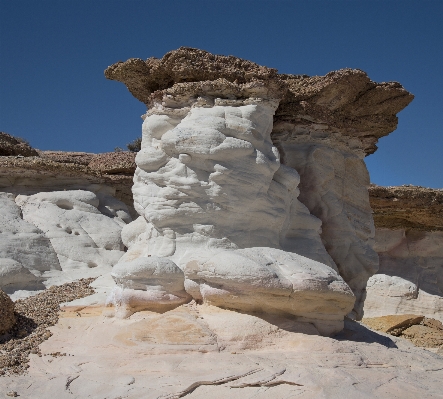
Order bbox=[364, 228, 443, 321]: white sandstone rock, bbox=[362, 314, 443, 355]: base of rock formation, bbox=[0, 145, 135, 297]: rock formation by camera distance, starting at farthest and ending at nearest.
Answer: bbox=[364, 228, 443, 321]: white sandstone rock → bbox=[362, 314, 443, 355]: base of rock formation → bbox=[0, 145, 135, 297]: rock formation

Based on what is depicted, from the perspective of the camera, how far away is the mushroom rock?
17.9ft

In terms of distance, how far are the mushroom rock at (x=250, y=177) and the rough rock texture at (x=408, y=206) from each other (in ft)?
15.7

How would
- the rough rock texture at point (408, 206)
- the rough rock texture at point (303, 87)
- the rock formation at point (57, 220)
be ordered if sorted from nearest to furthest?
the rough rock texture at point (303, 87), the rock formation at point (57, 220), the rough rock texture at point (408, 206)

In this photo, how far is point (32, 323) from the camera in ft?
18.7

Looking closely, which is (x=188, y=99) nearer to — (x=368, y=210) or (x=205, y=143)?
(x=205, y=143)

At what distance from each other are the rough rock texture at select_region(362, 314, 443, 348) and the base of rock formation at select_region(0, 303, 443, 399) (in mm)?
6157

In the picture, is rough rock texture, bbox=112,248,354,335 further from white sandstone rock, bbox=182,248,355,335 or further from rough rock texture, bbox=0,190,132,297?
rough rock texture, bbox=0,190,132,297

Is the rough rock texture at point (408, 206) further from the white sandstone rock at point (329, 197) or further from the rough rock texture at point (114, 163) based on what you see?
the rough rock texture at point (114, 163)

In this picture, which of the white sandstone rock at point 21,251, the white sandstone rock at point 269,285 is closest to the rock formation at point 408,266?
the white sandstone rock at point 21,251

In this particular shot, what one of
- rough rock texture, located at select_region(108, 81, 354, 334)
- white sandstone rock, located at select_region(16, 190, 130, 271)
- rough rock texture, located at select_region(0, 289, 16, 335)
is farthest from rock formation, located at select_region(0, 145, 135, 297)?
rough rock texture, located at select_region(108, 81, 354, 334)

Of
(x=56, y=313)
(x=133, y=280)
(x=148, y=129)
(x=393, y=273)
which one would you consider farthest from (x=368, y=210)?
(x=393, y=273)

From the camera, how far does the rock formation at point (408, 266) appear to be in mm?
14352

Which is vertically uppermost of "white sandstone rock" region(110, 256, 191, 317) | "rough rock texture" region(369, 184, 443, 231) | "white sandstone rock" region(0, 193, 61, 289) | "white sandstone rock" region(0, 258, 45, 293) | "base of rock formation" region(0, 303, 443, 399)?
"rough rock texture" region(369, 184, 443, 231)

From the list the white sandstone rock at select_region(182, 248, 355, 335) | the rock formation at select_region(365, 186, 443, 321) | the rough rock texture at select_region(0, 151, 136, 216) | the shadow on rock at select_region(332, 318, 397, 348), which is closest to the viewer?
the white sandstone rock at select_region(182, 248, 355, 335)
